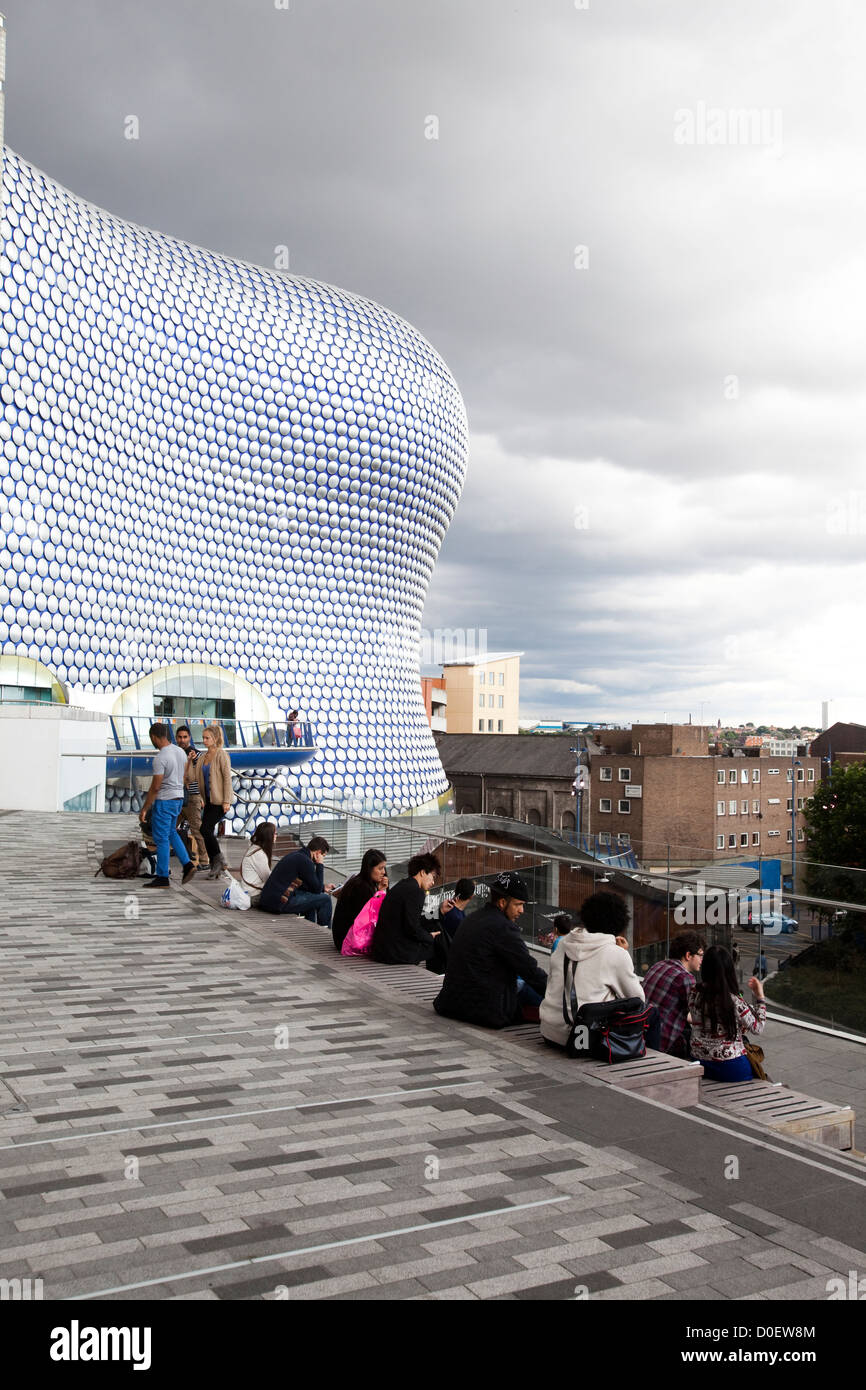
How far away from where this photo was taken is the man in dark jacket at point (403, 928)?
7.50m

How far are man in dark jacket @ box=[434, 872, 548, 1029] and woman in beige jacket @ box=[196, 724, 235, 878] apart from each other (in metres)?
5.09

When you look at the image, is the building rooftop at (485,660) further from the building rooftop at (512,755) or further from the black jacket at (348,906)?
the black jacket at (348,906)

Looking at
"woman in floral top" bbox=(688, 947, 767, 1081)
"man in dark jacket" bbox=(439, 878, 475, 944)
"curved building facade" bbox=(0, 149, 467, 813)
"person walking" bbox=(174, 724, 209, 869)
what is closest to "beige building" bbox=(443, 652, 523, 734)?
"curved building facade" bbox=(0, 149, 467, 813)

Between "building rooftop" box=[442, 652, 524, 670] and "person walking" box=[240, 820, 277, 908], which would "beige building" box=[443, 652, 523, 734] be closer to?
"building rooftop" box=[442, 652, 524, 670]

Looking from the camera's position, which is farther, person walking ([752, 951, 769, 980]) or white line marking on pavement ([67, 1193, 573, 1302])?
person walking ([752, 951, 769, 980])

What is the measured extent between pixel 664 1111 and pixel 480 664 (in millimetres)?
84733

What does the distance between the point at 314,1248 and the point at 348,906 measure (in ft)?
15.5

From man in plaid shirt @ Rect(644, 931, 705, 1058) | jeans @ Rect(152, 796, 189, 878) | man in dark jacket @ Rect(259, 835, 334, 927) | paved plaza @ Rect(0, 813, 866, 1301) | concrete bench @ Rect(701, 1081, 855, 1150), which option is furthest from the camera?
jeans @ Rect(152, 796, 189, 878)

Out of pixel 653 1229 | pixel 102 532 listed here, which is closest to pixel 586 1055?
pixel 653 1229

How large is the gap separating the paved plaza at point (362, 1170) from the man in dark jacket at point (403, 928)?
1.14 m

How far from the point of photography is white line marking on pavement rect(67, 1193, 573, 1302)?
2955mm

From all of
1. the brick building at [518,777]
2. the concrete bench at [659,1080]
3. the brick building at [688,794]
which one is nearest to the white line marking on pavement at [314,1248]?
the concrete bench at [659,1080]
